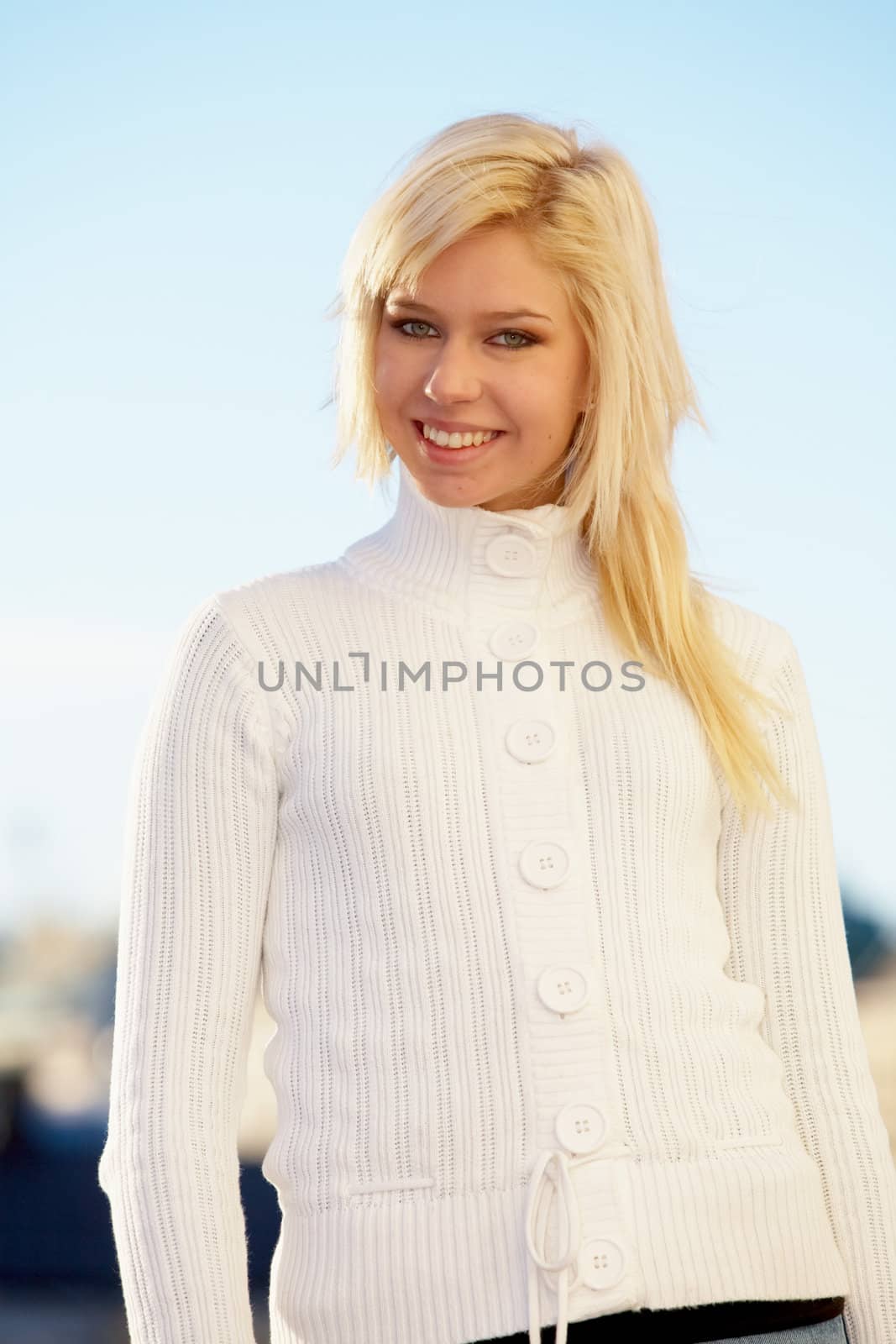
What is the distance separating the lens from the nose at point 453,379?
1.30 meters

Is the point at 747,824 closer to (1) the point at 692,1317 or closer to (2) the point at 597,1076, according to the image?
(2) the point at 597,1076

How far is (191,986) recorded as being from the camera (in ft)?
4.02

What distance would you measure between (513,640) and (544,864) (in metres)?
0.21

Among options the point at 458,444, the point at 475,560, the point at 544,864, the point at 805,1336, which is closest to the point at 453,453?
the point at 458,444

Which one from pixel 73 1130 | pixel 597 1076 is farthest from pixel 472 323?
pixel 73 1130

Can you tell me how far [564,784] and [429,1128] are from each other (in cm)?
30

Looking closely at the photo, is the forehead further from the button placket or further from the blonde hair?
the button placket

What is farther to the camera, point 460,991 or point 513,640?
point 513,640

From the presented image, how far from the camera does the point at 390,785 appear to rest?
1.29 meters

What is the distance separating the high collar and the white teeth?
0.26 ft

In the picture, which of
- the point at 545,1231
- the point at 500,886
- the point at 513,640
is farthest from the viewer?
the point at 513,640

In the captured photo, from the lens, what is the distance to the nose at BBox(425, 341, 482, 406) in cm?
130

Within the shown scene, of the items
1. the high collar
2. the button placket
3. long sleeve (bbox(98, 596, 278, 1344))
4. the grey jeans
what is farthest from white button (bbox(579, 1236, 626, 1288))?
the high collar

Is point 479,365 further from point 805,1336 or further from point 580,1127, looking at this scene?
point 805,1336
